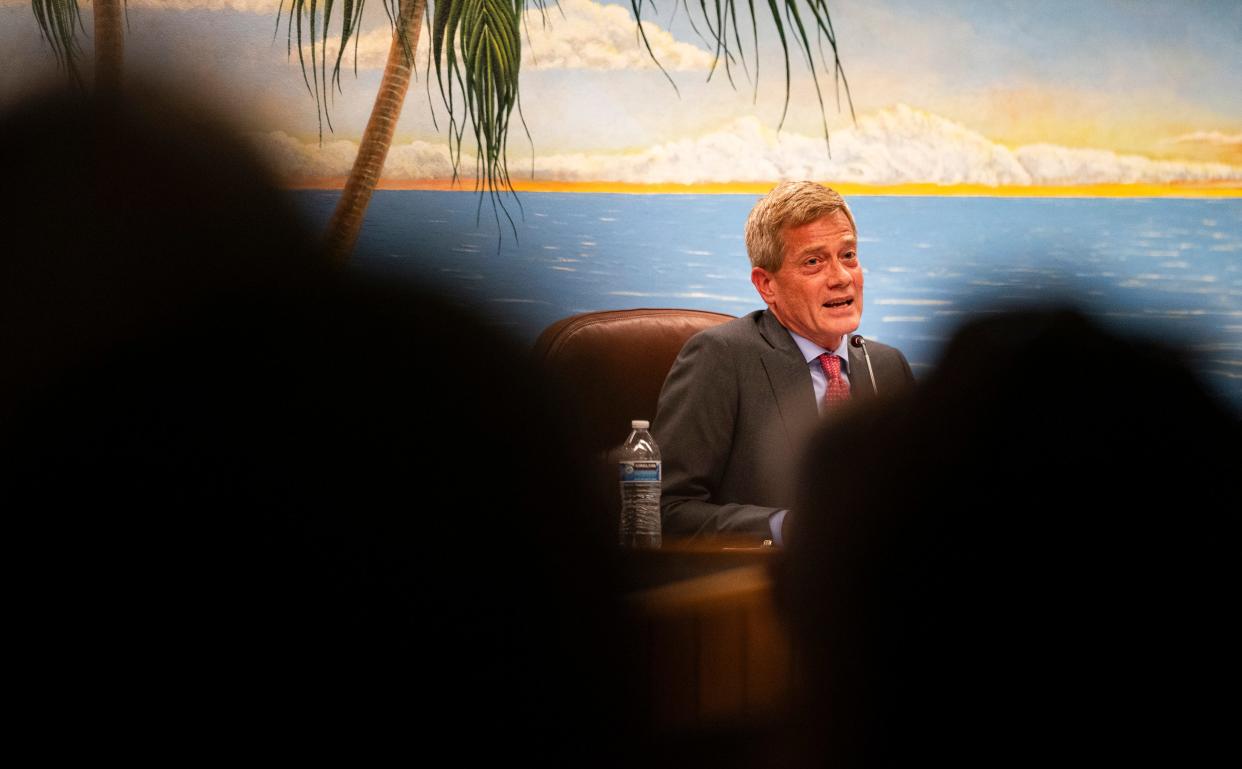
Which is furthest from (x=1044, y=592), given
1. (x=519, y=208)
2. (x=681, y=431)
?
(x=519, y=208)

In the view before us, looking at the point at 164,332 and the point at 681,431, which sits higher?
the point at 164,332

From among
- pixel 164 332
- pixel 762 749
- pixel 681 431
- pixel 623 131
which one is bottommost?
pixel 681 431

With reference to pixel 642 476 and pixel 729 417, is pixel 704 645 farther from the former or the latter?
pixel 729 417

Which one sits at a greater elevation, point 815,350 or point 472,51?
point 472,51

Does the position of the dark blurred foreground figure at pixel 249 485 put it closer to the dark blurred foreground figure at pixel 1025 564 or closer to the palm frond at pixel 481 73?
the dark blurred foreground figure at pixel 1025 564

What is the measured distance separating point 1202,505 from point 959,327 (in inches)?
3.2

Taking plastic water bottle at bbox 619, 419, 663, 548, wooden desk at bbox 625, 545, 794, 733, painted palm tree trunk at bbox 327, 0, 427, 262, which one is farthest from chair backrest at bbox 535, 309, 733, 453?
wooden desk at bbox 625, 545, 794, 733

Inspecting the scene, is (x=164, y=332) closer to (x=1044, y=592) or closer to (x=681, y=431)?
(x=1044, y=592)

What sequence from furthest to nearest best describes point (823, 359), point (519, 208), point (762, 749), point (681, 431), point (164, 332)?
point (519, 208)
point (823, 359)
point (681, 431)
point (762, 749)
point (164, 332)

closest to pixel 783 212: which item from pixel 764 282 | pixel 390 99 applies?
pixel 764 282

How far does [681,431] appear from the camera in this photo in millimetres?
2297

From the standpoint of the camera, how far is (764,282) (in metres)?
2.54

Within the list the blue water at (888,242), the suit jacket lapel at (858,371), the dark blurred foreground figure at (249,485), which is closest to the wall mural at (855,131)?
→ the blue water at (888,242)

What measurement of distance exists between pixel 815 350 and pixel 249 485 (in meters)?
2.29
